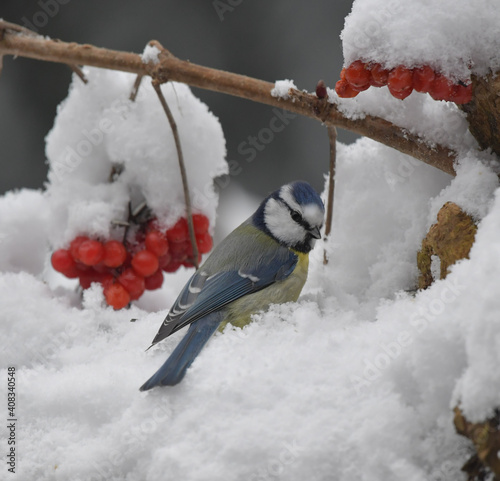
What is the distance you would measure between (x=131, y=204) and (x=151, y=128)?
22 centimetres

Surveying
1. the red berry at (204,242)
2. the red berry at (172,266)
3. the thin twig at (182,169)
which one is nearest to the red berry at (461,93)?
the thin twig at (182,169)

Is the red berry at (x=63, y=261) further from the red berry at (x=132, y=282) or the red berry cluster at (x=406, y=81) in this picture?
the red berry cluster at (x=406, y=81)

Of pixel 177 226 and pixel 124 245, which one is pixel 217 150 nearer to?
pixel 177 226

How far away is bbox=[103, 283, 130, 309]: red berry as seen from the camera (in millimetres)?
1464

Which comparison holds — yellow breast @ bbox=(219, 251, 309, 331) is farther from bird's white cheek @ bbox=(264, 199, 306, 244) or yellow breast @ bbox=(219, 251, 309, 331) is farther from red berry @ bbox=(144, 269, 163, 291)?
red berry @ bbox=(144, 269, 163, 291)

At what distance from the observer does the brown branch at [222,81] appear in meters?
1.16

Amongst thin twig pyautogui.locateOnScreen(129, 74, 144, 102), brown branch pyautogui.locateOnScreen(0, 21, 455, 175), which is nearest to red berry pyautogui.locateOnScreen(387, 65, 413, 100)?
brown branch pyautogui.locateOnScreen(0, 21, 455, 175)

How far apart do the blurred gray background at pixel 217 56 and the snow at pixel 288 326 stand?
1177mm

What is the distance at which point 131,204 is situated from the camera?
1.59 meters

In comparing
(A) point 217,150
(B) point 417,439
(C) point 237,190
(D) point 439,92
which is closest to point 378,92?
(D) point 439,92
